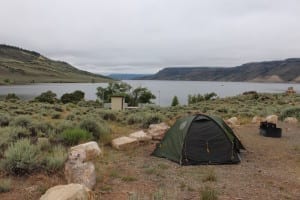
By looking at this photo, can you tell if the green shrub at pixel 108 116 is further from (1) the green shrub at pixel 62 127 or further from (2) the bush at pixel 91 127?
(2) the bush at pixel 91 127

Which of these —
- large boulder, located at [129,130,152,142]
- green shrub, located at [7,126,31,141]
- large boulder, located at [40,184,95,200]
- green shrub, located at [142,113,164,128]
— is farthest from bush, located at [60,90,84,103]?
large boulder, located at [40,184,95,200]

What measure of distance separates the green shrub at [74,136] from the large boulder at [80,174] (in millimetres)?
2974

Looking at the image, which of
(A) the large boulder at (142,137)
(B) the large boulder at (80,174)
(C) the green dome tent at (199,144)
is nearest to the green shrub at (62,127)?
(A) the large boulder at (142,137)

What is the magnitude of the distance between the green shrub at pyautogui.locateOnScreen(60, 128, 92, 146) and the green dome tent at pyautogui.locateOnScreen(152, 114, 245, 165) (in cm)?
214

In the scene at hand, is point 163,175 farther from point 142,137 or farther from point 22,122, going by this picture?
point 22,122

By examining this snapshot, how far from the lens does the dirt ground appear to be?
18.1 feet

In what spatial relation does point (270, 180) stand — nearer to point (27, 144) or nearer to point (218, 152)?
point (218, 152)

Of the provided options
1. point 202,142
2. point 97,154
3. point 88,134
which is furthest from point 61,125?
point 202,142

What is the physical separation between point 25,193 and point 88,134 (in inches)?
160

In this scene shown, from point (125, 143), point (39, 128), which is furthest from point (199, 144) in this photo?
point (39, 128)

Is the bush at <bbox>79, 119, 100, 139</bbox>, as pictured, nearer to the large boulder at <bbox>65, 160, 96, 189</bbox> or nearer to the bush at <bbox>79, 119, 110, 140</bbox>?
the bush at <bbox>79, 119, 110, 140</bbox>

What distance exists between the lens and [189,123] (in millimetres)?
8266

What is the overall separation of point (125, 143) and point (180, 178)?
9.65ft

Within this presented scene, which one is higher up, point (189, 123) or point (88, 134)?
point (189, 123)
